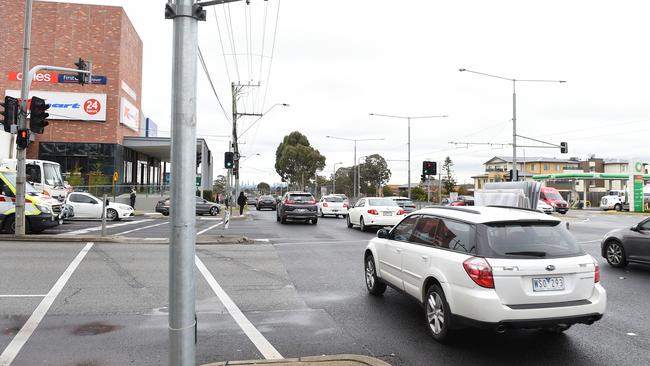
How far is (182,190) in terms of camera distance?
10.6 ft

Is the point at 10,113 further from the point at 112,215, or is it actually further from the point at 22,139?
the point at 112,215

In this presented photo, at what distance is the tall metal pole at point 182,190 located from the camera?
127 inches

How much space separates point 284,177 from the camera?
76.0 metres

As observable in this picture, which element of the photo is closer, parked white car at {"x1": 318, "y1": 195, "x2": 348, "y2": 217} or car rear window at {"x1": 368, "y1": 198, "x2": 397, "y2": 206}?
car rear window at {"x1": 368, "y1": 198, "x2": 397, "y2": 206}

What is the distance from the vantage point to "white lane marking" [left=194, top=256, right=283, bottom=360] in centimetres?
496

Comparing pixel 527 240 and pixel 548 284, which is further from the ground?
pixel 527 240

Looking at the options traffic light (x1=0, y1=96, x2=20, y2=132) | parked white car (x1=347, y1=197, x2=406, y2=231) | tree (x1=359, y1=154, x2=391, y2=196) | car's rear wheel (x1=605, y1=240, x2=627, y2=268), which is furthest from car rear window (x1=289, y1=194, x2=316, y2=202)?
tree (x1=359, y1=154, x2=391, y2=196)

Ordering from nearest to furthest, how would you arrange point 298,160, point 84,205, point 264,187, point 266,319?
point 266,319, point 84,205, point 298,160, point 264,187

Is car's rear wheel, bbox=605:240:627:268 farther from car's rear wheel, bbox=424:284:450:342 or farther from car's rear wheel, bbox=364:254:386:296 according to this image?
car's rear wheel, bbox=424:284:450:342

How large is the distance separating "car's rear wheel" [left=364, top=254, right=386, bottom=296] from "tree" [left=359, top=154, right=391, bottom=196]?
86600 mm

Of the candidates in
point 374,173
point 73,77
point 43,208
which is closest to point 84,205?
point 43,208

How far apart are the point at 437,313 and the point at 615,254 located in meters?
7.64

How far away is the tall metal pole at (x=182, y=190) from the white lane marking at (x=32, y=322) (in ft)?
8.39

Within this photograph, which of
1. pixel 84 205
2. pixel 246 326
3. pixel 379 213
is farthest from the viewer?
pixel 84 205
